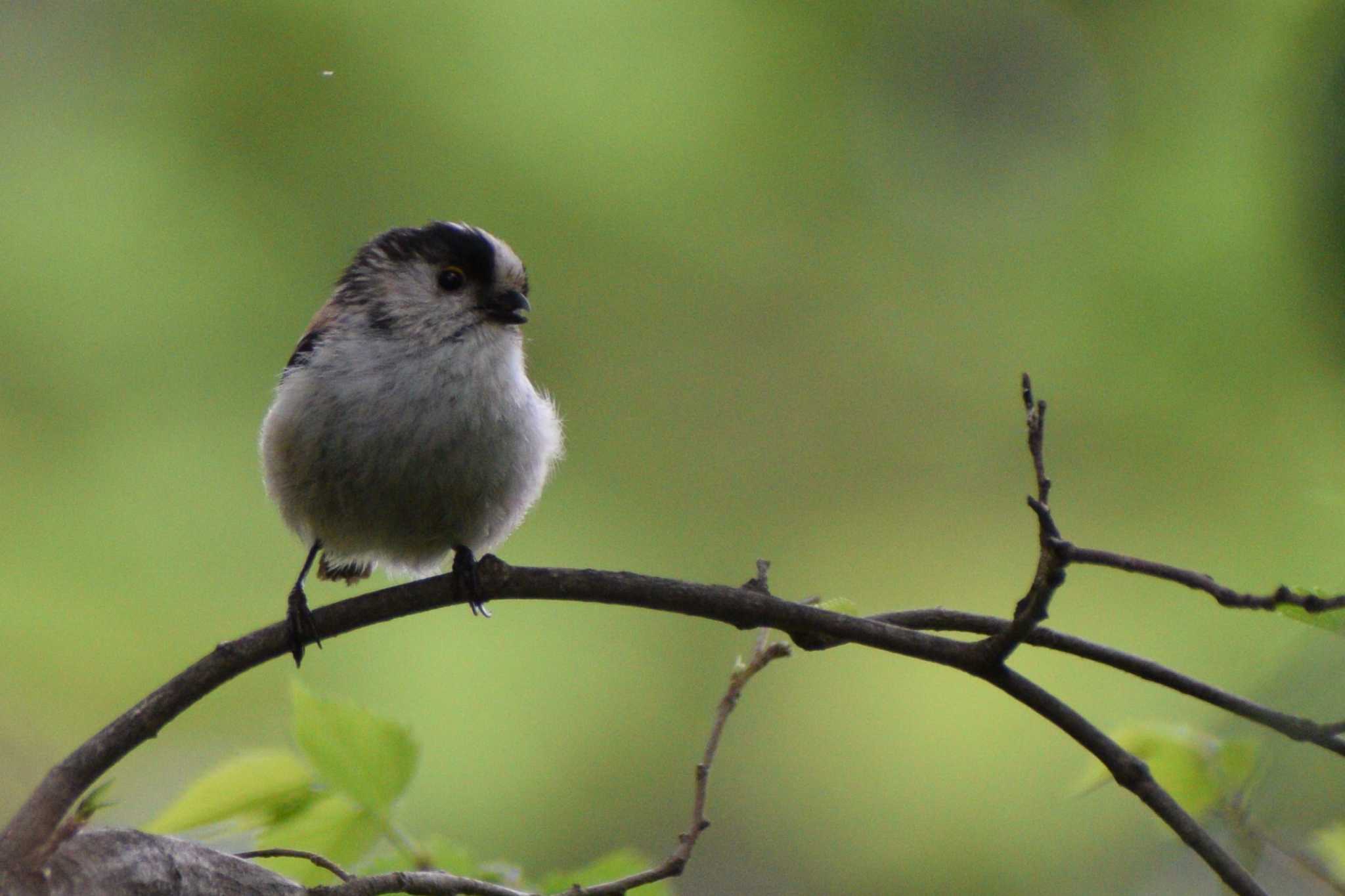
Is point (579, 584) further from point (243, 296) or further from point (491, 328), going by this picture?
point (243, 296)

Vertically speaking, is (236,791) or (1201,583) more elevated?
(1201,583)

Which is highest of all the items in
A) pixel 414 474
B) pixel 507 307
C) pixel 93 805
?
pixel 507 307

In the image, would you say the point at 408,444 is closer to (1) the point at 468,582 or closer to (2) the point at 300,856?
(1) the point at 468,582

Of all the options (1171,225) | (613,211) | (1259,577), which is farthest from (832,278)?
(1259,577)

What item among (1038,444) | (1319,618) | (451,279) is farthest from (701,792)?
(451,279)

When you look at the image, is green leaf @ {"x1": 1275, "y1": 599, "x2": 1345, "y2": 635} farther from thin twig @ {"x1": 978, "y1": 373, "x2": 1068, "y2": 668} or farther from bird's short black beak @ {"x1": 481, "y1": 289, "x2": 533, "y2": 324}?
bird's short black beak @ {"x1": 481, "y1": 289, "x2": 533, "y2": 324}

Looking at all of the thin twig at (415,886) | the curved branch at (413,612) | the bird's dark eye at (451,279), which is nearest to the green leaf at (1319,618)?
the curved branch at (413,612)

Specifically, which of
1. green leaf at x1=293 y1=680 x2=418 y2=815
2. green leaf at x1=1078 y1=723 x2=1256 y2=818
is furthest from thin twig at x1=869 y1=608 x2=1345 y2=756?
green leaf at x1=293 y1=680 x2=418 y2=815
